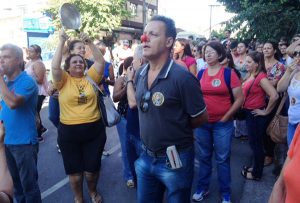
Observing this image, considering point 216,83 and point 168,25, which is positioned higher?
point 168,25

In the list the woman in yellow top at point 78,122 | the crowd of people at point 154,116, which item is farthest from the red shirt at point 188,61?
the woman in yellow top at point 78,122

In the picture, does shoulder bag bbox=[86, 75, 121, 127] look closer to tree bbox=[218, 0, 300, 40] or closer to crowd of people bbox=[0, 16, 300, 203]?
crowd of people bbox=[0, 16, 300, 203]

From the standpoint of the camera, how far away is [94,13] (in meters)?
22.0

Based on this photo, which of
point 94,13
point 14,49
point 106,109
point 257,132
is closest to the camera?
point 14,49

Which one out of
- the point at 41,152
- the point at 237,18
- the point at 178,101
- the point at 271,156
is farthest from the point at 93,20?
the point at 178,101

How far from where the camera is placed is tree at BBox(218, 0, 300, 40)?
7867 mm

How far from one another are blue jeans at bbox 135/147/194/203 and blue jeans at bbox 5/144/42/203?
1180 millimetres

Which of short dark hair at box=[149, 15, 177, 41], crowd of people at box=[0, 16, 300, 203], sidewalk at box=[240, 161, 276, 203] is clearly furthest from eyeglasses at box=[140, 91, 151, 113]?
sidewalk at box=[240, 161, 276, 203]

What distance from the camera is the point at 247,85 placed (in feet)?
14.0

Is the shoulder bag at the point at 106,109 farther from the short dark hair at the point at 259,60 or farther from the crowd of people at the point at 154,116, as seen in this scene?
the short dark hair at the point at 259,60

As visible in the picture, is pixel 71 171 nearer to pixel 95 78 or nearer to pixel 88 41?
pixel 95 78

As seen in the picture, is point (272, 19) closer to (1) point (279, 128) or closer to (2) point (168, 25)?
(1) point (279, 128)

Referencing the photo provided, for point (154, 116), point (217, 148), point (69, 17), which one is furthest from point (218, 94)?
point (69, 17)

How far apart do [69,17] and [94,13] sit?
63.8ft
